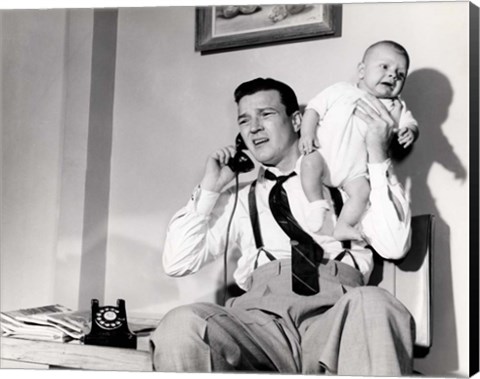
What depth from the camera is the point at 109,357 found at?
2.66m

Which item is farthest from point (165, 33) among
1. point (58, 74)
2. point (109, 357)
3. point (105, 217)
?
point (109, 357)

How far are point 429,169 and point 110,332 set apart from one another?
1112mm

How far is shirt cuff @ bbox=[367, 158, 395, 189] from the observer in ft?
8.63

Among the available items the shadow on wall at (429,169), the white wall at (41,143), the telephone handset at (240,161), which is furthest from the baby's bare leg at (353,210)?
the white wall at (41,143)

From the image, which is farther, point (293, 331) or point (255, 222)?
point (255, 222)

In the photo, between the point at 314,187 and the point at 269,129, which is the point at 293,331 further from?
the point at 269,129

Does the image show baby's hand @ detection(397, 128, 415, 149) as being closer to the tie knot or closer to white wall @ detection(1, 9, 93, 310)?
the tie knot

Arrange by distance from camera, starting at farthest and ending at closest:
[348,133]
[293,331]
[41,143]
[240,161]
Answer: [41,143], [240,161], [348,133], [293,331]

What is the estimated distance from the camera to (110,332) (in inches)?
106

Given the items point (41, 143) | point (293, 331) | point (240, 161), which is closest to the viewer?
point (293, 331)

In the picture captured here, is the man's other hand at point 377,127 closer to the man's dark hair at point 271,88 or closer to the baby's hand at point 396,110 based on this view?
the baby's hand at point 396,110

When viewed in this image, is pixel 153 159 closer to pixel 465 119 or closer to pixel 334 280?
pixel 334 280

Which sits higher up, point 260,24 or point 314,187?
point 260,24

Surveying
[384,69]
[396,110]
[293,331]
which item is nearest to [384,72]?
[384,69]
